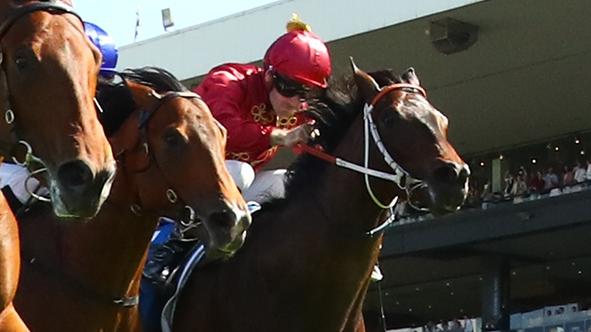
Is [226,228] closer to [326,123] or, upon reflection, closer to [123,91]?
[123,91]

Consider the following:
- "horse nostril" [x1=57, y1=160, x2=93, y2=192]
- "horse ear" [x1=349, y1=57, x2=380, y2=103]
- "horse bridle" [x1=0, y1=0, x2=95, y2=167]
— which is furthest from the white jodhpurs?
"horse nostril" [x1=57, y1=160, x2=93, y2=192]

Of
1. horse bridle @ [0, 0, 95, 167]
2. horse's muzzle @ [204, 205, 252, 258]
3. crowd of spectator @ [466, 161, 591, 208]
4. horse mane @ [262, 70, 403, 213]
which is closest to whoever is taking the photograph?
horse bridle @ [0, 0, 95, 167]

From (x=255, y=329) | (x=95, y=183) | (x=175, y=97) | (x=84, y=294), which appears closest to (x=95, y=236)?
(x=84, y=294)

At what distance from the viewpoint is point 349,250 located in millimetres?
5344

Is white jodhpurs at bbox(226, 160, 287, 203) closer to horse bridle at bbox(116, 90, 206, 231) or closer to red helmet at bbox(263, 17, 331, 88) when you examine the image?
red helmet at bbox(263, 17, 331, 88)

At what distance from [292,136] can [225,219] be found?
118cm

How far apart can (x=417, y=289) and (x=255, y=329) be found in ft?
57.7

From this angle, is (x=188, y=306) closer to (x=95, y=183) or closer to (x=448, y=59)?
(x=95, y=183)

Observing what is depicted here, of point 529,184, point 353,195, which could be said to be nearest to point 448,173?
point 353,195

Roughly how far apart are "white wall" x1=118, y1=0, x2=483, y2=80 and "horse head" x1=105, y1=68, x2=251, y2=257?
9.99 metres

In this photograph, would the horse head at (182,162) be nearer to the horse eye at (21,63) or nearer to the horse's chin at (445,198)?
the horse's chin at (445,198)

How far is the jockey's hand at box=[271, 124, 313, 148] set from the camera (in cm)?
562

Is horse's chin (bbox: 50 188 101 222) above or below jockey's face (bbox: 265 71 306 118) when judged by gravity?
above

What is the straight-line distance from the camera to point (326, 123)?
5.71m
